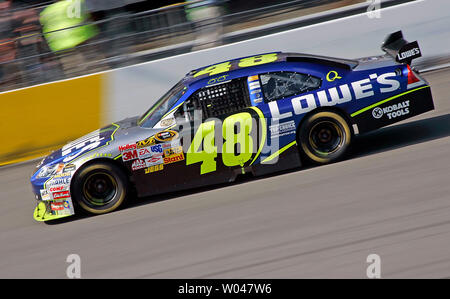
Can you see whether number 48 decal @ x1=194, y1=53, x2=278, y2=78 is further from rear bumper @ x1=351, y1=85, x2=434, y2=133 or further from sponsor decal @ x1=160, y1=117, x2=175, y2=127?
rear bumper @ x1=351, y1=85, x2=434, y2=133

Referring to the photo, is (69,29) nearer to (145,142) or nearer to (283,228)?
(145,142)

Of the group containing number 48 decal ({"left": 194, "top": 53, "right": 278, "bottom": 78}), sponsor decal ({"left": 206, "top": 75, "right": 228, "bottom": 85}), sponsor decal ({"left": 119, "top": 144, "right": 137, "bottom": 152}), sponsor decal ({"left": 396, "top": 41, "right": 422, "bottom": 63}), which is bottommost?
sponsor decal ({"left": 119, "top": 144, "right": 137, "bottom": 152})

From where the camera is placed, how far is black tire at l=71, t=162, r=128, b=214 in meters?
6.82

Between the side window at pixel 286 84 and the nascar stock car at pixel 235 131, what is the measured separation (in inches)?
0.5

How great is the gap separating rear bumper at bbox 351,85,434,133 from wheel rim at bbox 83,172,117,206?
3.06 meters

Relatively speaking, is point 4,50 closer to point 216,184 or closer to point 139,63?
point 139,63

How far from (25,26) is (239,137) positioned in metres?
6.01

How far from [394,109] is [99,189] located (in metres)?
3.74

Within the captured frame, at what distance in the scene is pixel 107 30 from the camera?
35.4ft

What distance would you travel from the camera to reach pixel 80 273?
18.1 feet

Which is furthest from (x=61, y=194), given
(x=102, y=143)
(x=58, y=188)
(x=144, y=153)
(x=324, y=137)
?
(x=324, y=137)

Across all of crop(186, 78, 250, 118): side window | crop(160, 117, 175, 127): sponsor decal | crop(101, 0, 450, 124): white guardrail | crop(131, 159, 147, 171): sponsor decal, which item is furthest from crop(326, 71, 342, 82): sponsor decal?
crop(101, 0, 450, 124): white guardrail

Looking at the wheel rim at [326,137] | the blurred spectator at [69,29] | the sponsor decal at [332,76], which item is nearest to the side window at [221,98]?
the wheel rim at [326,137]
